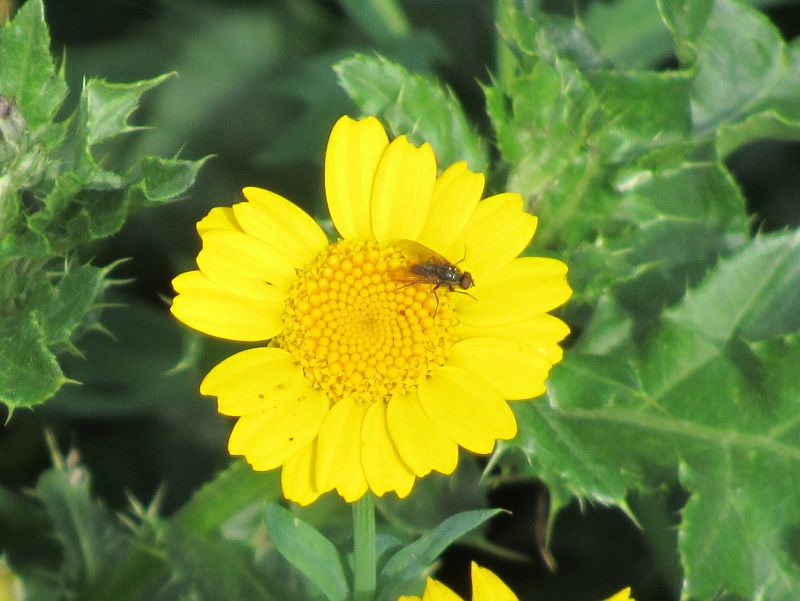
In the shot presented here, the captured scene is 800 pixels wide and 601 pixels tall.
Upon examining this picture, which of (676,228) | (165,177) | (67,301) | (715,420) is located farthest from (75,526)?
(676,228)

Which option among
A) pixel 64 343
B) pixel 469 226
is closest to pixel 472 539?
pixel 469 226

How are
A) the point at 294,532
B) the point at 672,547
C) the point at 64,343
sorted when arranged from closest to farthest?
the point at 294,532 → the point at 64,343 → the point at 672,547

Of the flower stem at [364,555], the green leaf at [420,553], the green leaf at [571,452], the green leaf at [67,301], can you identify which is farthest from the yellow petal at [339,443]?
the green leaf at [67,301]

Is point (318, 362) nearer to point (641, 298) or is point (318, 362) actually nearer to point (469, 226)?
point (469, 226)

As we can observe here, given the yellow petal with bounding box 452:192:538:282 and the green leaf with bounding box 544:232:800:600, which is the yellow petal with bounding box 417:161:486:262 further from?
the green leaf with bounding box 544:232:800:600

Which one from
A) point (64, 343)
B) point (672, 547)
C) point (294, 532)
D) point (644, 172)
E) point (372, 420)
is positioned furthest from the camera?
point (672, 547)

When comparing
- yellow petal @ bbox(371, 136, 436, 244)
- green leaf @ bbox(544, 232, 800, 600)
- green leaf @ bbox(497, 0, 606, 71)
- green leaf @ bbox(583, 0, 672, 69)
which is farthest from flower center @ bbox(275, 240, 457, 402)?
green leaf @ bbox(583, 0, 672, 69)

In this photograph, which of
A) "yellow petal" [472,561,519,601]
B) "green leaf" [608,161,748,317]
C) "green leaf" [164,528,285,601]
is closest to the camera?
"yellow petal" [472,561,519,601]
